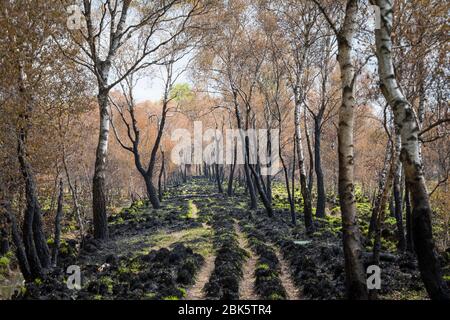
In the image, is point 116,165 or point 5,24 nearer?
point 5,24

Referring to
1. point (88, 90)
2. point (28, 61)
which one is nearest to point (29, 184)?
point (28, 61)

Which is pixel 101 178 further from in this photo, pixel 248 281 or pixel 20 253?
pixel 248 281

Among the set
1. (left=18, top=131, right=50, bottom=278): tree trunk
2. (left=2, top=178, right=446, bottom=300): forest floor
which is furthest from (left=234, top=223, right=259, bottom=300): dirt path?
(left=18, top=131, right=50, bottom=278): tree trunk

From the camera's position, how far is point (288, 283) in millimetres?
8984

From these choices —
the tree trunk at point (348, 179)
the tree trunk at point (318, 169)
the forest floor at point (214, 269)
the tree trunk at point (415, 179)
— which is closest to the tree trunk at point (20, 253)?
the forest floor at point (214, 269)

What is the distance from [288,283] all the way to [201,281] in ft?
6.84

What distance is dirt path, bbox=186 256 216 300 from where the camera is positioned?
7890 mm

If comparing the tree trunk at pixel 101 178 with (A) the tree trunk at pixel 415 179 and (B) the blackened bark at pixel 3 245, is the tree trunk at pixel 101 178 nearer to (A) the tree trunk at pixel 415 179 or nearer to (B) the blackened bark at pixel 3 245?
(B) the blackened bark at pixel 3 245

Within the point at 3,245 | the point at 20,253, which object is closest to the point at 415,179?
the point at 20,253

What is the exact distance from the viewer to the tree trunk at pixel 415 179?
5.48m

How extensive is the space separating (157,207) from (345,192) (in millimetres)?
19954

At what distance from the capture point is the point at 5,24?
7.89 meters
